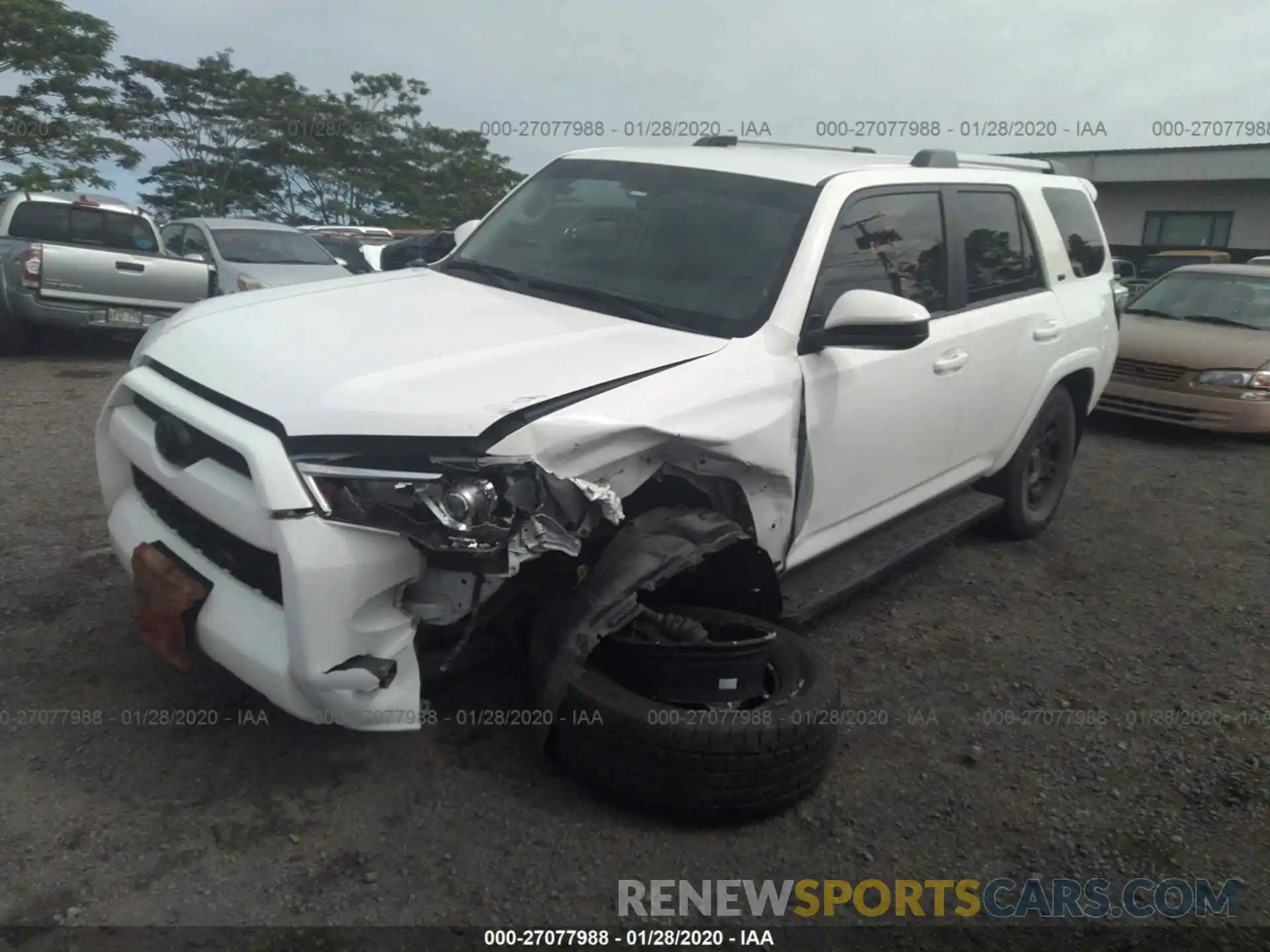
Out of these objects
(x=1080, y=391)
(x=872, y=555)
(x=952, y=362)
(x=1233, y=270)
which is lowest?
(x=872, y=555)

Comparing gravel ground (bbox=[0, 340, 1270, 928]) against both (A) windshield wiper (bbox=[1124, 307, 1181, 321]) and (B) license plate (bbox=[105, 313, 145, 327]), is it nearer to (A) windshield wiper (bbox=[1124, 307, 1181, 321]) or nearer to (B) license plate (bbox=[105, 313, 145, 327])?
(B) license plate (bbox=[105, 313, 145, 327])

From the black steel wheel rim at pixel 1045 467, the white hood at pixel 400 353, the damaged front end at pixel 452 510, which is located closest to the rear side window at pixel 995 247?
the black steel wheel rim at pixel 1045 467

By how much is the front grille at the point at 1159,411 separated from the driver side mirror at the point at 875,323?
6423mm

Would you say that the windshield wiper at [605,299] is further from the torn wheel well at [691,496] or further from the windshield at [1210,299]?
the windshield at [1210,299]

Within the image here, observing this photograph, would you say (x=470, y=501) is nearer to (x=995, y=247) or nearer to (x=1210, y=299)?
(x=995, y=247)

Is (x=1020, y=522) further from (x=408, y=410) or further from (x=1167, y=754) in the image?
(x=408, y=410)

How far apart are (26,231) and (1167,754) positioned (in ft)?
32.3

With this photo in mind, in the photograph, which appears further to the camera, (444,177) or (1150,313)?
(444,177)

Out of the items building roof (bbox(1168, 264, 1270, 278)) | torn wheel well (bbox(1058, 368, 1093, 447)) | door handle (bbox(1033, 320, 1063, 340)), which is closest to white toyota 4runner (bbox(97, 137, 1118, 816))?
door handle (bbox(1033, 320, 1063, 340))

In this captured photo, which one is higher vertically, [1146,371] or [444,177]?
[444,177]

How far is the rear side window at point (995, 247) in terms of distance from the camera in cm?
436

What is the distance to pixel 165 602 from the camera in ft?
8.97

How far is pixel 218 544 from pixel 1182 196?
2908 centimetres

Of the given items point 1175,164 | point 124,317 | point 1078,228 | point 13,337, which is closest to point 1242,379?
point 1078,228
